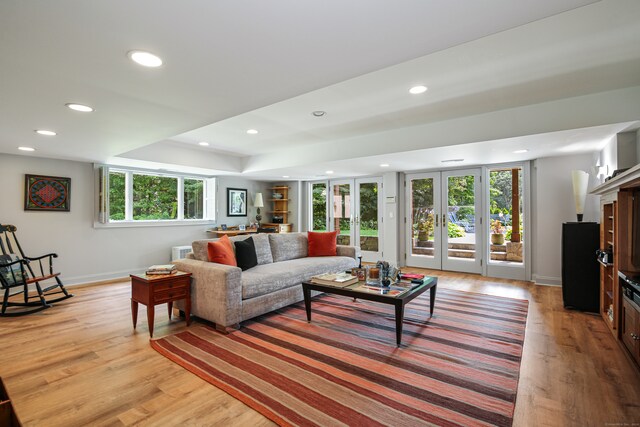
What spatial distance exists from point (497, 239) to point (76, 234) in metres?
7.35

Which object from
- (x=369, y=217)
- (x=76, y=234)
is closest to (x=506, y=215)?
(x=369, y=217)

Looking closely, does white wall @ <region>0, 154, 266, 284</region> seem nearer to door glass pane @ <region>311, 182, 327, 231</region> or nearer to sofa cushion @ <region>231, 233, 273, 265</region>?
sofa cushion @ <region>231, 233, 273, 265</region>

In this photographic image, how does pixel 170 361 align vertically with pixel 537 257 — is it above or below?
below

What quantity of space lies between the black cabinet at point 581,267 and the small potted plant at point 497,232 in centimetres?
190

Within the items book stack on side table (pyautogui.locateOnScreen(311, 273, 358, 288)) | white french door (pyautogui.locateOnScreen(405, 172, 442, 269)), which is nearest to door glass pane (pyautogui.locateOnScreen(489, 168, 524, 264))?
white french door (pyautogui.locateOnScreen(405, 172, 442, 269))

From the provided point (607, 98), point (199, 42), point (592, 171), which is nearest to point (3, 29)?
point (199, 42)

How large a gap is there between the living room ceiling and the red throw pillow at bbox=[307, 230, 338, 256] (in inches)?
53.3

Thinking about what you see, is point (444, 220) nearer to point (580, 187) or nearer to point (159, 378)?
point (580, 187)

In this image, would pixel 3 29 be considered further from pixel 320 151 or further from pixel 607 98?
pixel 607 98

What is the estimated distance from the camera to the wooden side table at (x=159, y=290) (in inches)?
117

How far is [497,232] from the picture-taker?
5820mm

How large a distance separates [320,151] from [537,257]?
401cm

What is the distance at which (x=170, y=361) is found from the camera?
8.34 ft

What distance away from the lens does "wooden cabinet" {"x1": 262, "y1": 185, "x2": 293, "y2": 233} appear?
27.6ft
